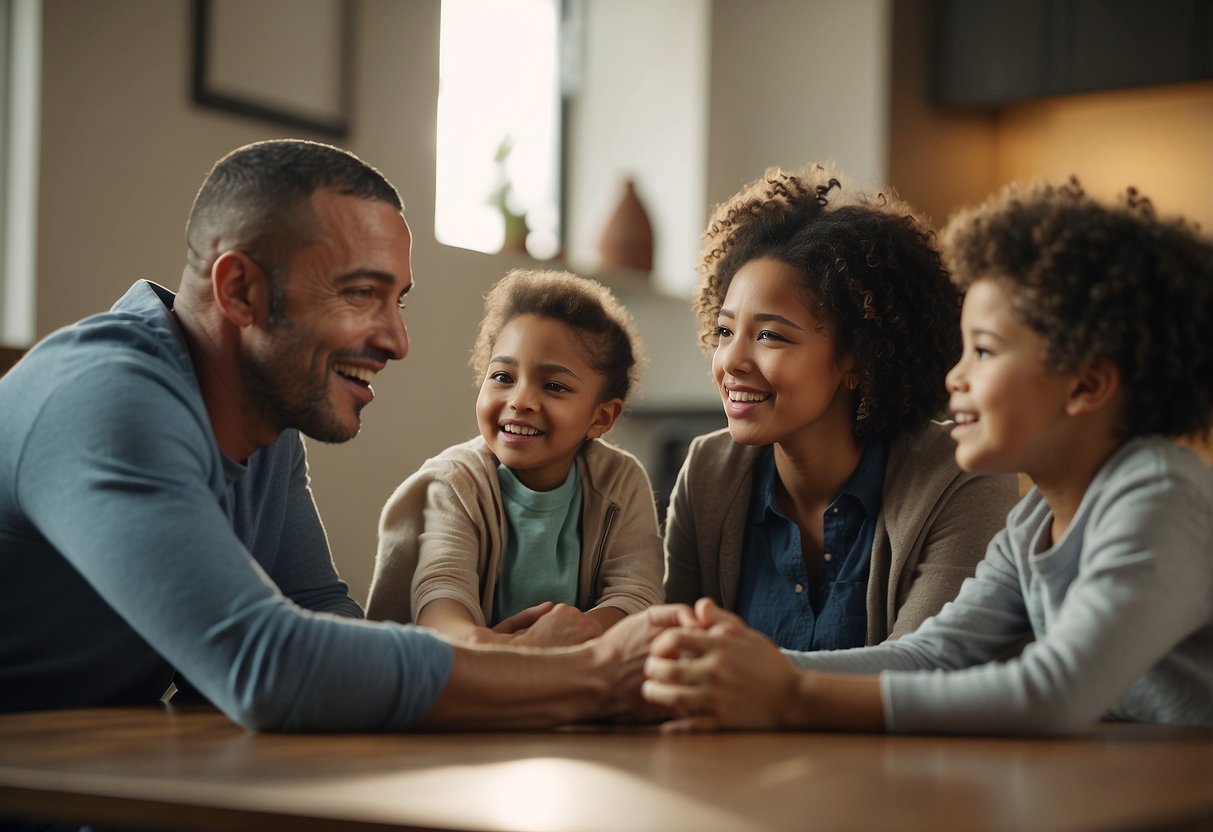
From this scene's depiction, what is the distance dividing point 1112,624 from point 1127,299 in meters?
0.33

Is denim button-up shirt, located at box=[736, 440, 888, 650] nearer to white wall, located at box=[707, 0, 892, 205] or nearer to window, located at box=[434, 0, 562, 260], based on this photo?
window, located at box=[434, 0, 562, 260]

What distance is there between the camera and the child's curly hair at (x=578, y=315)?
203 centimetres

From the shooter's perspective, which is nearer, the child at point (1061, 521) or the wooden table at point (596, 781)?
the wooden table at point (596, 781)

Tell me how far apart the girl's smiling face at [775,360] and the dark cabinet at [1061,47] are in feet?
10.7

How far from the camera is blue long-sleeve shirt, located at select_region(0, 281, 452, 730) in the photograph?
1.11 metres

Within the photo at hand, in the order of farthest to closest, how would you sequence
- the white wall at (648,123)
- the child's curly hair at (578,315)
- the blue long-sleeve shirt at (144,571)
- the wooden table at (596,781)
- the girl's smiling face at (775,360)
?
the white wall at (648,123)
the child's curly hair at (578,315)
the girl's smiling face at (775,360)
the blue long-sleeve shirt at (144,571)
the wooden table at (596,781)

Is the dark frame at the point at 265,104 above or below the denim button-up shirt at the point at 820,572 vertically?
above

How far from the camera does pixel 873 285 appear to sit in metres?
1.91

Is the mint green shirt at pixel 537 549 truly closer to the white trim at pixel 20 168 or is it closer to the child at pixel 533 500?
the child at pixel 533 500

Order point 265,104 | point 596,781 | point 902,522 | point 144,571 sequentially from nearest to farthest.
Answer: point 596,781 → point 144,571 → point 902,522 → point 265,104

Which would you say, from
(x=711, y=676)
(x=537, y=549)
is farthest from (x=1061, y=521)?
(x=537, y=549)

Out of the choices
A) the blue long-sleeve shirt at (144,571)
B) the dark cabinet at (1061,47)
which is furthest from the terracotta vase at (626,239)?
the blue long-sleeve shirt at (144,571)

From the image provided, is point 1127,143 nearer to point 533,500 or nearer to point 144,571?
point 533,500

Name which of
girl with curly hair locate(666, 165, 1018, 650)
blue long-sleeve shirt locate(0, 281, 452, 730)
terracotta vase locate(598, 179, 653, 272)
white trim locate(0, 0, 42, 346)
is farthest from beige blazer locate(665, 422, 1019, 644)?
terracotta vase locate(598, 179, 653, 272)
